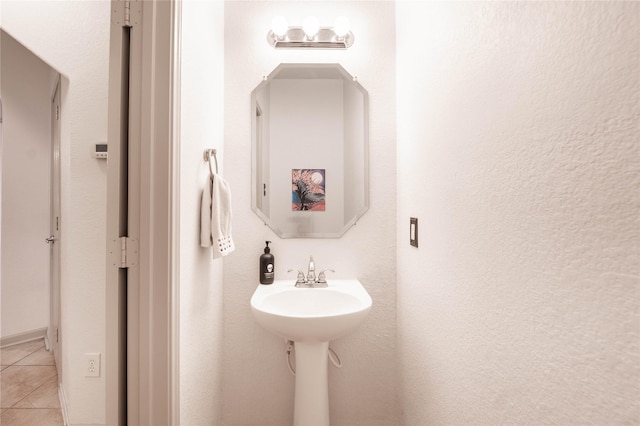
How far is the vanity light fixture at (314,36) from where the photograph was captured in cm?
147

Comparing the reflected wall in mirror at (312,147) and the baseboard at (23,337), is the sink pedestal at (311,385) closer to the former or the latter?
the reflected wall in mirror at (312,147)

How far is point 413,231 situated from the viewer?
125 centimetres

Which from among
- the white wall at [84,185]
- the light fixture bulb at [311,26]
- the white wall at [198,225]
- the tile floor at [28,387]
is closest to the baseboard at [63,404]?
the tile floor at [28,387]

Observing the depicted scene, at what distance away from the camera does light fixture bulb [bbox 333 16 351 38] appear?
147 cm

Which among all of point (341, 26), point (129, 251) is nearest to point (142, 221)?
point (129, 251)

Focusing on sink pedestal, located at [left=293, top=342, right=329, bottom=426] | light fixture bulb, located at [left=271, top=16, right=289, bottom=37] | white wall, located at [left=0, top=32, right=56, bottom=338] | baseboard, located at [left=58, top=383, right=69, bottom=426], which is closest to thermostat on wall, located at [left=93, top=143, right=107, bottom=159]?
light fixture bulb, located at [left=271, top=16, right=289, bottom=37]

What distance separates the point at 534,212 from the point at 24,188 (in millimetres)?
3280

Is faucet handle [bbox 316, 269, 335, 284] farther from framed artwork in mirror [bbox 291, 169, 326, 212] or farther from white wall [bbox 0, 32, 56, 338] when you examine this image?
white wall [bbox 0, 32, 56, 338]

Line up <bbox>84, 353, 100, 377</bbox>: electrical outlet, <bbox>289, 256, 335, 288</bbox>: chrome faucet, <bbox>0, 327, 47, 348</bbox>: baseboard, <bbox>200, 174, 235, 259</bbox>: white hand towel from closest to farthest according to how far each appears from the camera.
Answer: <bbox>200, 174, 235, 259</bbox>: white hand towel < <bbox>84, 353, 100, 377</bbox>: electrical outlet < <bbox>289, 256, 335, 288</bbox>: chrome faucet < <bbox>0, 327, 47, 348</bbox>: baseboard

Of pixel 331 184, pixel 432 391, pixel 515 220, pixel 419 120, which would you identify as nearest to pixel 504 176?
pixel 515 220

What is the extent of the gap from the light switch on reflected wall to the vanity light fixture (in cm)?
99

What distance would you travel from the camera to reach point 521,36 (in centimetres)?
60

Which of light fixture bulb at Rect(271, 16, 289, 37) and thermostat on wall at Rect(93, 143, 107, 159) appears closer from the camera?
thermostat on wall at Rect(93, 143, 107, 159)

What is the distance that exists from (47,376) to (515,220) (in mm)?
2715
